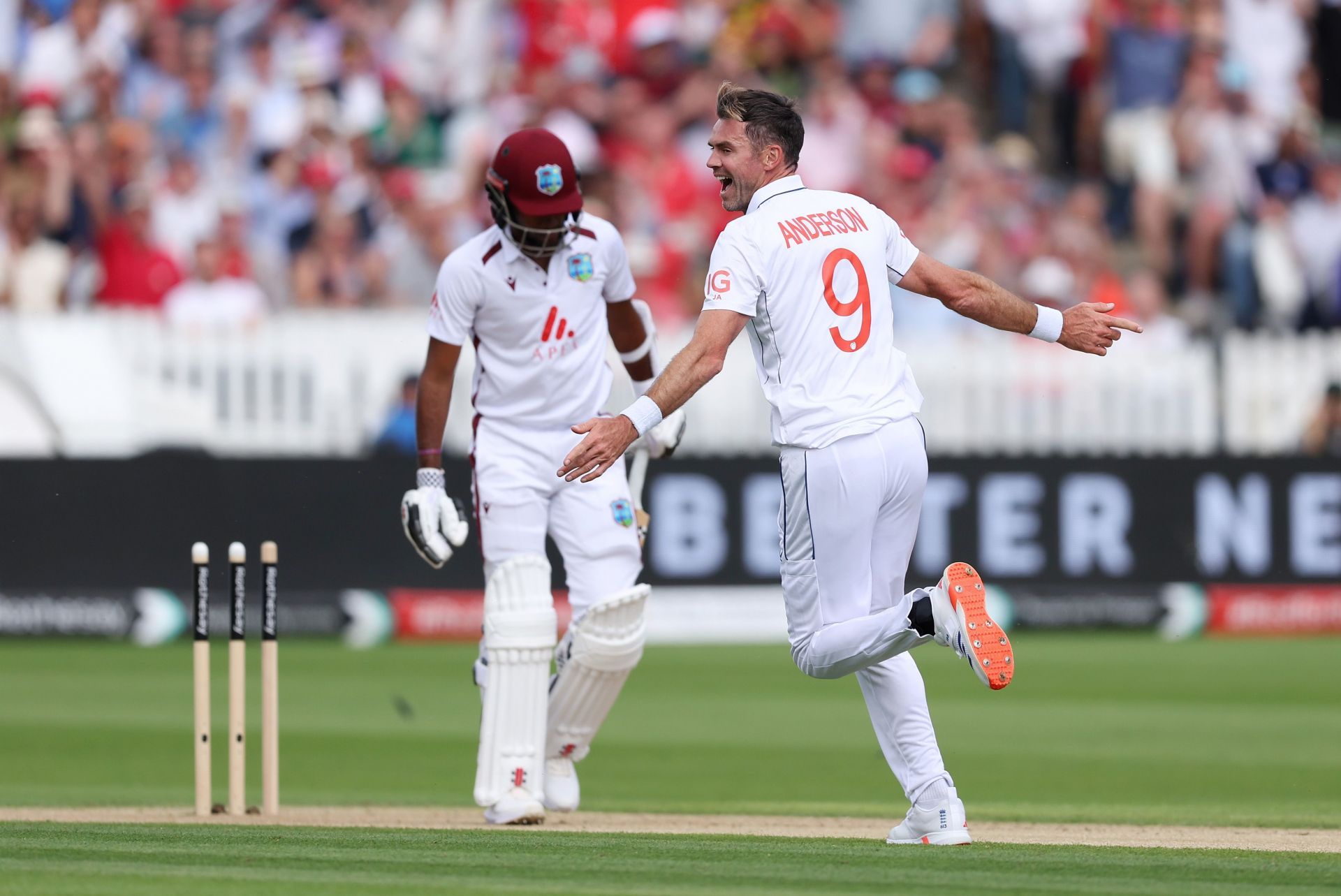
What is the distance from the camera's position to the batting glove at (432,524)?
299 inches

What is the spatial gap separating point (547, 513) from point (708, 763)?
7.47 ft

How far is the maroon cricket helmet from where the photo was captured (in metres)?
7.45

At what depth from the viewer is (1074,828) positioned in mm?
7609

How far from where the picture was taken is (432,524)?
24.9 ft

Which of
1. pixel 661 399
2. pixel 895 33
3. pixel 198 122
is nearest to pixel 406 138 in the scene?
pixel 198 122

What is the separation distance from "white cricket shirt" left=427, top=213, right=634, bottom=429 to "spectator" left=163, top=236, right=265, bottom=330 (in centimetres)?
756

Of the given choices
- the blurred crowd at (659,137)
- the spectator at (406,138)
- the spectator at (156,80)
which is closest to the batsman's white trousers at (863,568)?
the blurred crowd at (659,137)

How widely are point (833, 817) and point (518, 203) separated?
255cm

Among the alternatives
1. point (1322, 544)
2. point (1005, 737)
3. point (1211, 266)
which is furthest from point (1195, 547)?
point (1005, 737)

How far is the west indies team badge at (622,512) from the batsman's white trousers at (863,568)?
3.98ft

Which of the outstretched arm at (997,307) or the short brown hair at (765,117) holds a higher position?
the short brown hair at (765,117)

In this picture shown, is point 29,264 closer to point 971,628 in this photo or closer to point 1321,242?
point 1321,242

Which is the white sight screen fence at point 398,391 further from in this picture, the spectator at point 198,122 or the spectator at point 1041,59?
the spectator at point 1041,59

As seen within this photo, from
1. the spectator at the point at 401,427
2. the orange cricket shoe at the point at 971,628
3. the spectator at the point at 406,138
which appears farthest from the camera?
the spectator at the point at 406,138
